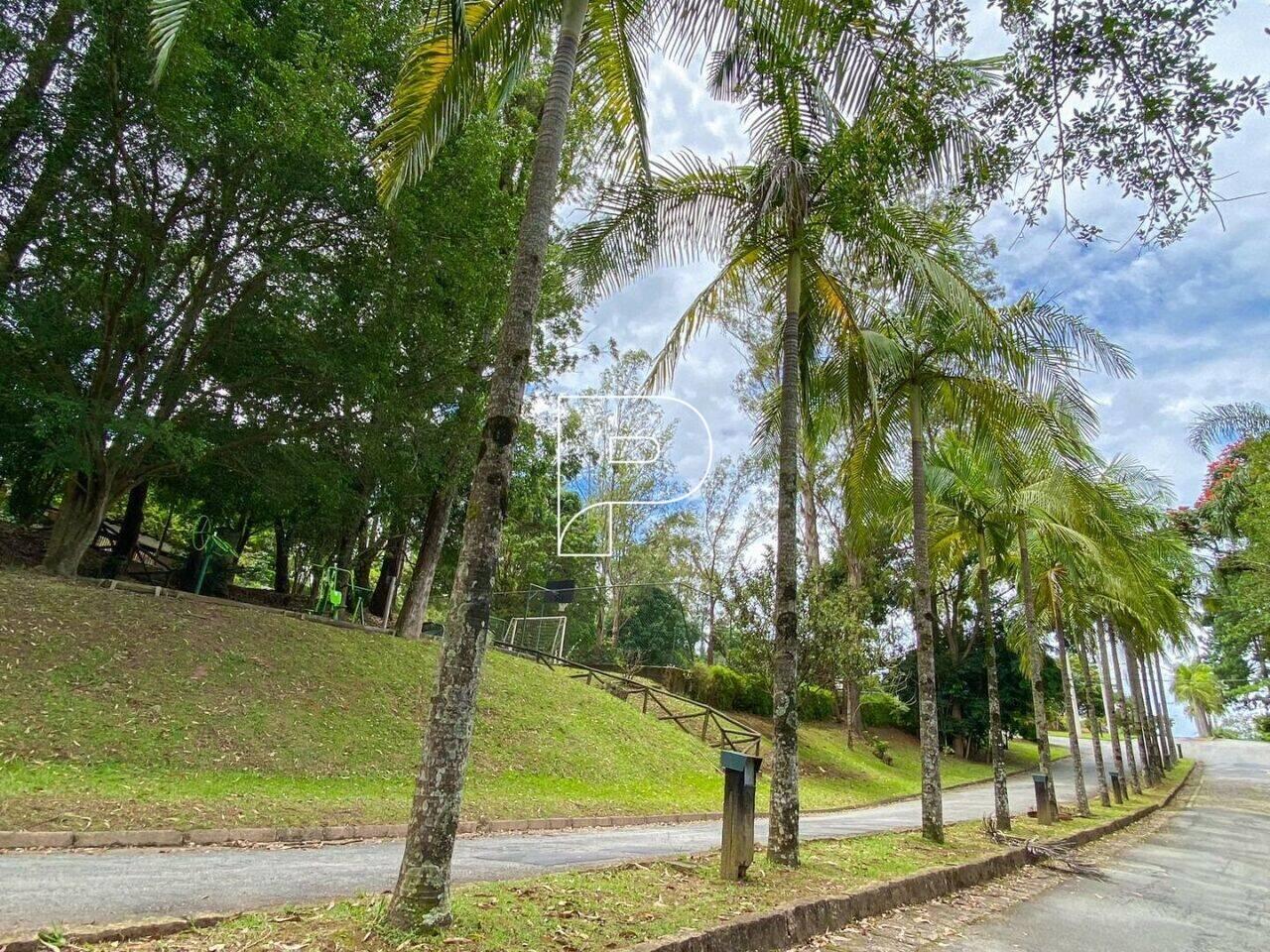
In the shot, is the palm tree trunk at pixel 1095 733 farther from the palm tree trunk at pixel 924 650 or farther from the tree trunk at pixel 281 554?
the tree trunk at pixel 281 554

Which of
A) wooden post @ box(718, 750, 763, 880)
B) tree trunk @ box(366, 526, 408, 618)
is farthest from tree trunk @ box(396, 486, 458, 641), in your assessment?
wooden post @ box(718, 750, 763, 880)

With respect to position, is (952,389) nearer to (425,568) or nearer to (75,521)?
(425,568)

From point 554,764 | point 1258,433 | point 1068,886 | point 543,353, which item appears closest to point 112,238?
point 543,353

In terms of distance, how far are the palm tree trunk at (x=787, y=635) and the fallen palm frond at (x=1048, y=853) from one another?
15.8 feet

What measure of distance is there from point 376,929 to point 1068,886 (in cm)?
824

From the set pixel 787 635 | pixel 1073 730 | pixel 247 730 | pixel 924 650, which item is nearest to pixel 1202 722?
pixel 1073 730

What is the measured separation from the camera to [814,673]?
24.0 metres

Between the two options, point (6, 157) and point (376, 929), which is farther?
Answer: point (6, 157)

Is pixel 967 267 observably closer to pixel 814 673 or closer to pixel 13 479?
pixel 814 673

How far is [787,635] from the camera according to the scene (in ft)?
22.8

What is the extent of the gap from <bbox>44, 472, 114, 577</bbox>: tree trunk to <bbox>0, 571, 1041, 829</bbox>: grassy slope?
953mm

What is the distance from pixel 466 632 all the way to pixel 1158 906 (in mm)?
8278

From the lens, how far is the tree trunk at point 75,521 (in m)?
12.5

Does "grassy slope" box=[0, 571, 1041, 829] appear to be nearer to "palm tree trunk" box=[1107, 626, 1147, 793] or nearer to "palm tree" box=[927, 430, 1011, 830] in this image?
"palm tree" box=[927, 430, 1011, 830]
